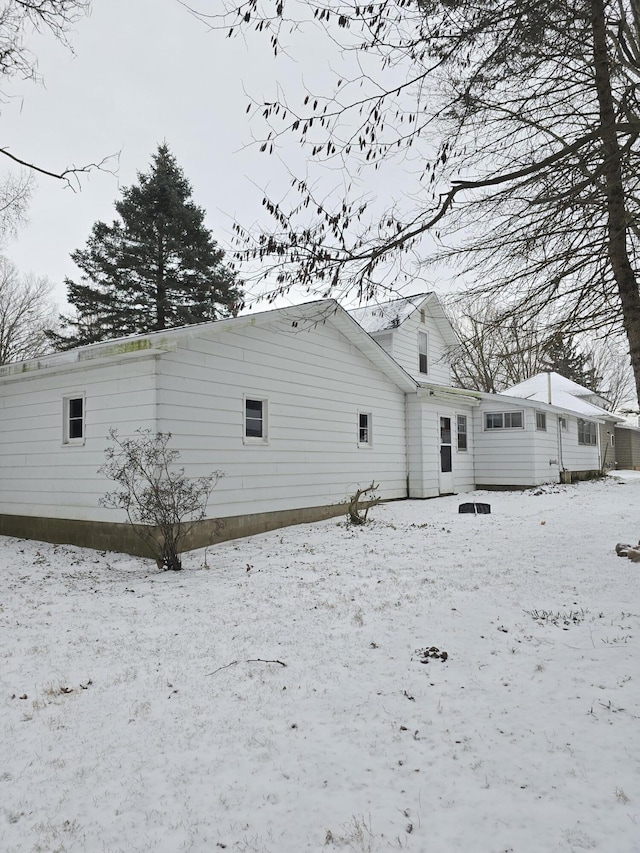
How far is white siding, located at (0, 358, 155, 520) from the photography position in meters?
8.66

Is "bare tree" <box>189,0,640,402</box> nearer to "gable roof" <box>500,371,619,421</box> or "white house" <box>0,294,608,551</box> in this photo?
"white house" <box>0,294,608,551</box>

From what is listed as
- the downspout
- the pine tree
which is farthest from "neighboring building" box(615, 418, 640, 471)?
the pine tree

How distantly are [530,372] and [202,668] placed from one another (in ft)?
121

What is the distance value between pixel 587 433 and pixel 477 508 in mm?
15156

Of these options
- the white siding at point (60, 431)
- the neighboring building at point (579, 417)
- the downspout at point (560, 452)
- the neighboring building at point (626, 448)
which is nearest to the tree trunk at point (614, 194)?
the white siding at point (60, 431)

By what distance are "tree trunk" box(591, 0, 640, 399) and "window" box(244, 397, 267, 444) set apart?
6335mm

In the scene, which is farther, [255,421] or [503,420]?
[503,420]

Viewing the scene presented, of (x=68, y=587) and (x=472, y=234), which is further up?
(x=472, y=234)

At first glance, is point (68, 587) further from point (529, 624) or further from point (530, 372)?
point (530, 372)

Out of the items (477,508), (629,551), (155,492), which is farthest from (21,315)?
(629,551)

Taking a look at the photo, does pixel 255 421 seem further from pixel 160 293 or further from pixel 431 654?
pixel 160 293

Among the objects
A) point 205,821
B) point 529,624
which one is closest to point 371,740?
point 205,821

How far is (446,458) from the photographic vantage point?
1709 centimetres

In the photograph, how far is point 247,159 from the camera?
13.7ft
